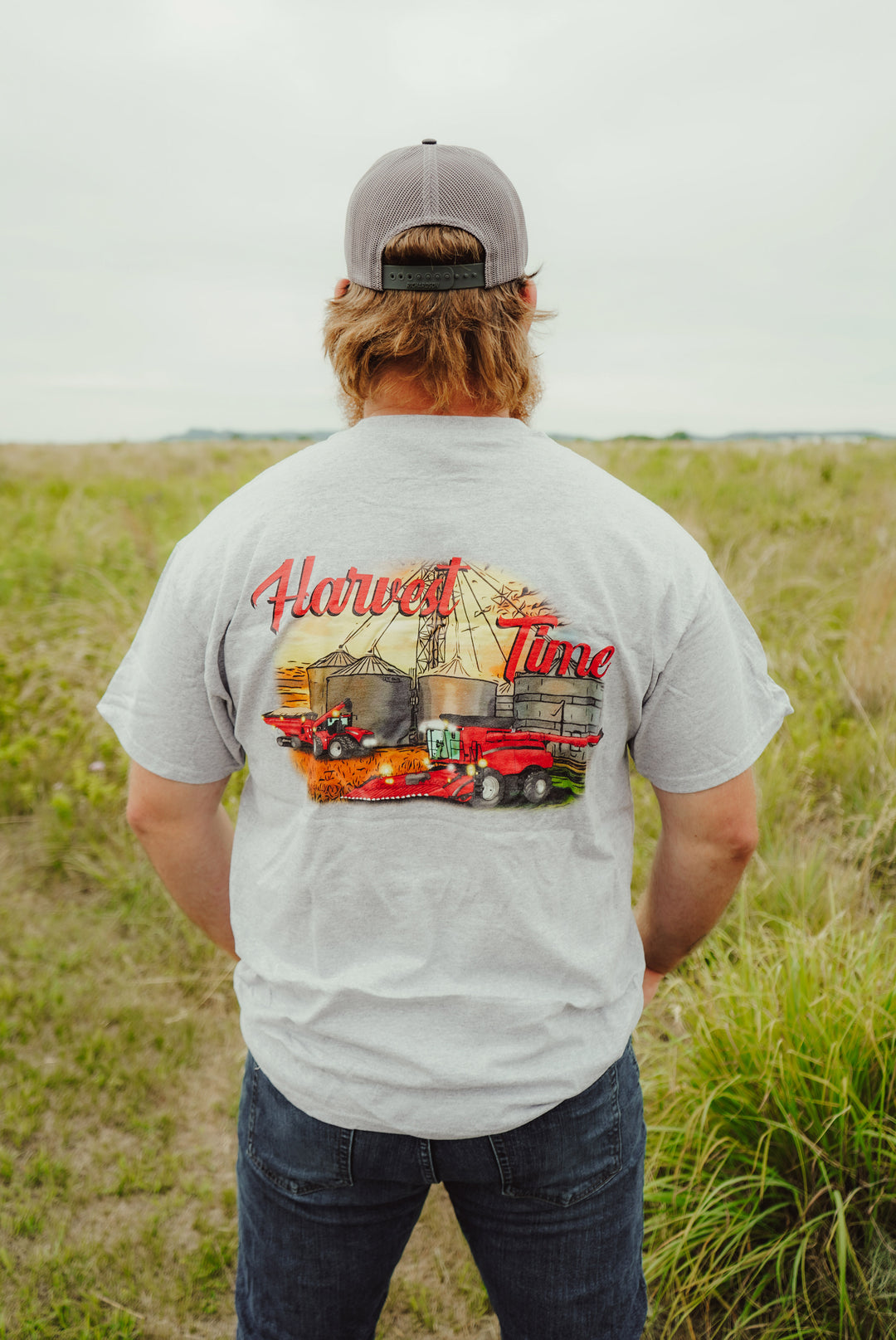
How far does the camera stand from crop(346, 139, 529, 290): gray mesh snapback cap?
3.84 feet

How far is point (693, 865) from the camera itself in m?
1.42

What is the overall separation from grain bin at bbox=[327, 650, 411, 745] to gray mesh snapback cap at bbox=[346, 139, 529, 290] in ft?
1.77

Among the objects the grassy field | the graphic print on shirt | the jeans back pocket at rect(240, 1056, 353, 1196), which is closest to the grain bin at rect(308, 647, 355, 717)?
the graphic print on shirt

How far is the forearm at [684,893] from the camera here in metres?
1.40

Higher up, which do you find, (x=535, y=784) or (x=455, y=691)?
(x=455, y=691)

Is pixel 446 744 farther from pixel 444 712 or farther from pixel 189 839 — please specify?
pixel 189 839

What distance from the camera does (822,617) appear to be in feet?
16.8

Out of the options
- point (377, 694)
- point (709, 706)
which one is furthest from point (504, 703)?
point (709, 706)

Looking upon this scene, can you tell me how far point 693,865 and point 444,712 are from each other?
22.8 inches

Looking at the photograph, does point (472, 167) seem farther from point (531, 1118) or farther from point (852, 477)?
point (852, 477)

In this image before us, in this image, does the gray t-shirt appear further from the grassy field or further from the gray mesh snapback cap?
the grassy field

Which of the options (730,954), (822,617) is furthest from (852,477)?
(730,954)

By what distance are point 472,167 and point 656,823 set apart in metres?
2.99

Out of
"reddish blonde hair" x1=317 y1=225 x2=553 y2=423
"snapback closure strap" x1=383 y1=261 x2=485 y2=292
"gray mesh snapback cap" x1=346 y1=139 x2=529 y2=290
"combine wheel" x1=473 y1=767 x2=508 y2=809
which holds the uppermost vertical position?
"gray mesh snapback cap" x1=346 y1=139 x2=529 y2=290
